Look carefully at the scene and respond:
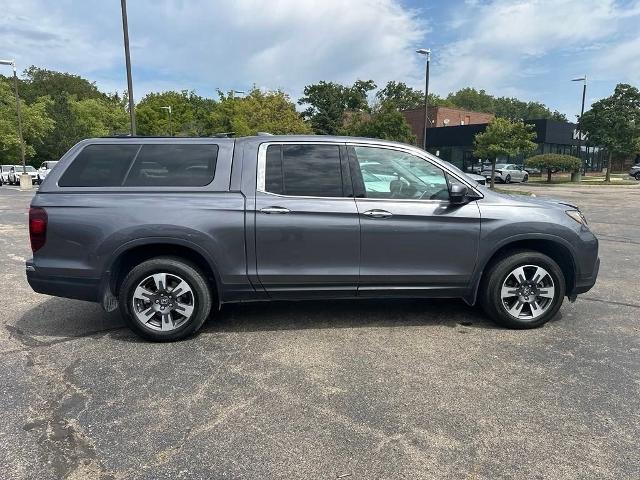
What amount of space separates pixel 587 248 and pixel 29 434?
4.78m

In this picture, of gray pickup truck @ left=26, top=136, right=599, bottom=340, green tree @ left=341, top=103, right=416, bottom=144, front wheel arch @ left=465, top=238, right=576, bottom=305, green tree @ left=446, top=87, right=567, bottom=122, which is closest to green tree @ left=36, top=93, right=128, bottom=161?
green tree @ left=341, top=103, right=416, bottom=144

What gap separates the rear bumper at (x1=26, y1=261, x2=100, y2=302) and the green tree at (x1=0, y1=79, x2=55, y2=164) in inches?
1852

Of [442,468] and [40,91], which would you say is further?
[40,91]

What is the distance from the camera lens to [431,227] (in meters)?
4.32

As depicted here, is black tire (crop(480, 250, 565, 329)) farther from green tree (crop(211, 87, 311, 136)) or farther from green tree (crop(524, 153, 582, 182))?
green tree (crop(524, 153, 582, 182))

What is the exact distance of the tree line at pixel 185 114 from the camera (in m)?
35.0

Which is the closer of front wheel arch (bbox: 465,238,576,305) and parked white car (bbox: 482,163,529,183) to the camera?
front wheel arch (bbox: 465,238,576,305)

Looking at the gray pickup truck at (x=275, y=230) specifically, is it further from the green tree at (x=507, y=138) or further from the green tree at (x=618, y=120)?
the green tree at (x=618, y=120)

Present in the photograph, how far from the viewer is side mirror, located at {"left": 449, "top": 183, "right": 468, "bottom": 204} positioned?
427 cm

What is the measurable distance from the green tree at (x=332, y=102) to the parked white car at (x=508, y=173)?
20.3m

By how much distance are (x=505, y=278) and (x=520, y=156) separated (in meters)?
41.4

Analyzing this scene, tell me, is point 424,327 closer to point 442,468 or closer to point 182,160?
point 442,468

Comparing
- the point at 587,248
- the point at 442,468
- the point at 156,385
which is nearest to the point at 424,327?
the point at 587,248

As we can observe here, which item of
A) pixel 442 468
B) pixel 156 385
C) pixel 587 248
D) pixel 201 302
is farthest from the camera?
pixel 587 248
